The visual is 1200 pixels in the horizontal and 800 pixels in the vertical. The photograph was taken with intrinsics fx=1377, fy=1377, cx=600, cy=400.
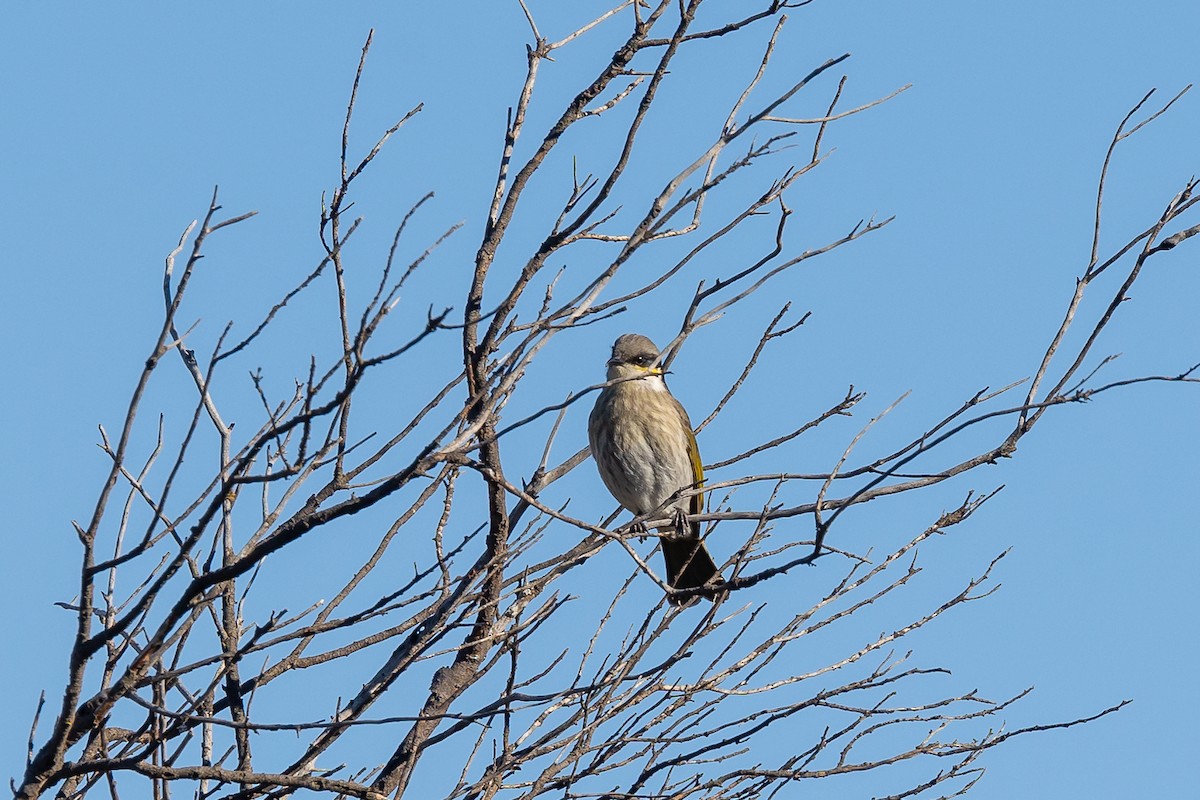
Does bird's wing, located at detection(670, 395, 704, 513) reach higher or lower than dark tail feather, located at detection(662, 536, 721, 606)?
higher

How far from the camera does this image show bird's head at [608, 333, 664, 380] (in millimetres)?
7238

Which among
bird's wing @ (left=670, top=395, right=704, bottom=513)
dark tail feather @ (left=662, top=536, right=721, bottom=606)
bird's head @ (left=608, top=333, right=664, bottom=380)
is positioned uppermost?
bird's head @ (left=608, top=333, right=664, bottom=380)

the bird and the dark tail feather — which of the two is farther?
the bird

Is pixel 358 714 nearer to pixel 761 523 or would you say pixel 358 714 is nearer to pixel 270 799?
pixel 270 799

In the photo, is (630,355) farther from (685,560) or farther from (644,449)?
(685,560)

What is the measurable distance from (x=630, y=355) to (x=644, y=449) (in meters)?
0.51

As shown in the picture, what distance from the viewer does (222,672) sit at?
12.0 ft

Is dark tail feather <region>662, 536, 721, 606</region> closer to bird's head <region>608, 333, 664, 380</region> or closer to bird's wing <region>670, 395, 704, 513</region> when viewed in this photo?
bird's wing <region>670, 395, 704, 513</region>

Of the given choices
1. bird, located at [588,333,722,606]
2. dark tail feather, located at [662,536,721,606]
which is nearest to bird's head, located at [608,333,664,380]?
bird, located at [588,333,722,606]

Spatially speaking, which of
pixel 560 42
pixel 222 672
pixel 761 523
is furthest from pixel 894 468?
pixel 222 672

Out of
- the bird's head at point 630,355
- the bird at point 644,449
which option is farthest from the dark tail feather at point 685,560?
the bird's head at point 630,355

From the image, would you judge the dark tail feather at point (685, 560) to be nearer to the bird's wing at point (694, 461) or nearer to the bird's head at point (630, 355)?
the bird's wing at point (694, 461)

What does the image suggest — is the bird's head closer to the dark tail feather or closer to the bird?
the bird

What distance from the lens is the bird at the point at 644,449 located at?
7.27m
